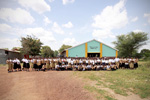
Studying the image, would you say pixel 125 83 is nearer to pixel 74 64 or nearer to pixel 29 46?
pixel 74 64

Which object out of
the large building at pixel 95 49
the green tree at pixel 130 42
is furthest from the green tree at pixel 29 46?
the green tree at pixel 130 42

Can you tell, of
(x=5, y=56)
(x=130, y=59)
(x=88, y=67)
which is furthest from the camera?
(x=5, y=56)

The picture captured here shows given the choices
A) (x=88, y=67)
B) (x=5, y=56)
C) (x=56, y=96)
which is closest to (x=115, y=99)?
(x=56, y=96)

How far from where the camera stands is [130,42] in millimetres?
30938

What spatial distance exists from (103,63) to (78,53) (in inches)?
310

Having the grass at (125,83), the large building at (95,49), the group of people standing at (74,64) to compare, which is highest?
the large building at (95,49)

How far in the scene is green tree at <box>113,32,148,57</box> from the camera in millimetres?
30484

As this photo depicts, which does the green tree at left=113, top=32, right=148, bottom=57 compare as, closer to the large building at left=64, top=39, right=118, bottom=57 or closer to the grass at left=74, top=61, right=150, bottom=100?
the large building at left=64, top=39, right=118, bottom=57

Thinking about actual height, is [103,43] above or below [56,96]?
above

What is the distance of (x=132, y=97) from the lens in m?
4.67

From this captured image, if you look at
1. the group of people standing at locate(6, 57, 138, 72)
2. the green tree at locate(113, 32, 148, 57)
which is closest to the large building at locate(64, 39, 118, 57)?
the group of people standing at locate(6, 57, 138, 72)

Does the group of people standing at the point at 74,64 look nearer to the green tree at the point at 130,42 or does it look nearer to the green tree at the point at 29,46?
the green tree at the point at 29,46

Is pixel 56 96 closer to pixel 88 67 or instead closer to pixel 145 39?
pixel 88 67

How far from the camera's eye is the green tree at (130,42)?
30484 millimetres
